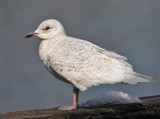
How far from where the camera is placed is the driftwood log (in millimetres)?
5703

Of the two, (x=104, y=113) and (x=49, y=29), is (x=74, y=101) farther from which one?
(x=49, y=29)

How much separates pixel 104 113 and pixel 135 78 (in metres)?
0.54

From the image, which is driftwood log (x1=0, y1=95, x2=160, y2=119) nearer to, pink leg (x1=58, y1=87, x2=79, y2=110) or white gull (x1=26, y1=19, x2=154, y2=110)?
pink leg (x1=58, y1=87, x2=79, y2=110)

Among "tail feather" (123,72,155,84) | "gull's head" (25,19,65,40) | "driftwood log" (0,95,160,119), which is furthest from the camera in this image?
"gull's head" (25,19,65,40)

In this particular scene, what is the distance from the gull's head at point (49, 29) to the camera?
6.50 m

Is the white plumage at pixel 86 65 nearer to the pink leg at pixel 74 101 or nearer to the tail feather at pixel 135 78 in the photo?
the tail feather at pixel 135 78

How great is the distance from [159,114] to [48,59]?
4.95 ft

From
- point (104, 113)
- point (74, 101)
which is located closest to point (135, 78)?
point (104, 113)

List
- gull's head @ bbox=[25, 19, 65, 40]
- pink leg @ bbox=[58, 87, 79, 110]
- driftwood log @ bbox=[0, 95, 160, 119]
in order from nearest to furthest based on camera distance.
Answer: driftwood log @ bbox=[0, 95, 160, 119], pink leg @ bbox=[58, 87, 79, 110], gull's head @ bbox=[25, 19, 65, 40]

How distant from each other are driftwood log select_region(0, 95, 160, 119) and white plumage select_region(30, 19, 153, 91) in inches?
12.6

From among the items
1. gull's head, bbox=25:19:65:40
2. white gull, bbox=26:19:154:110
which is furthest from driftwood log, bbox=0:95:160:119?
gull's head, bbox=25:19:65:40

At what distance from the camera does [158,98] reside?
7055 mm

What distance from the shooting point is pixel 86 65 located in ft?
20.1

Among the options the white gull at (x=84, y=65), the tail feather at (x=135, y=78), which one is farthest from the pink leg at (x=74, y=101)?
the tail feather at (x=135, y=78)
